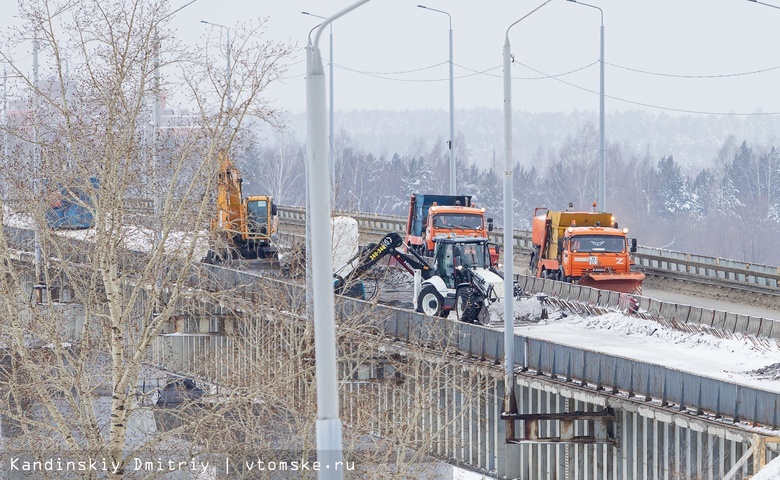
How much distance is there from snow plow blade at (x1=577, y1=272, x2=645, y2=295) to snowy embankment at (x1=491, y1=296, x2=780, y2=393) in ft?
9.13

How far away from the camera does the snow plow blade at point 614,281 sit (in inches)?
1437

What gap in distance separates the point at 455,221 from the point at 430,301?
10013mm

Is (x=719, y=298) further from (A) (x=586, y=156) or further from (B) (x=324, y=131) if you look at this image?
(A) (x=586, y=156)

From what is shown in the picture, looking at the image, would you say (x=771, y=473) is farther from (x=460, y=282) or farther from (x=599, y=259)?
(x=599, y=259)

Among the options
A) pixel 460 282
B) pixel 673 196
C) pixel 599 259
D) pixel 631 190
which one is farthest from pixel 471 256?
pixel 631 190

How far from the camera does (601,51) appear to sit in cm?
4294

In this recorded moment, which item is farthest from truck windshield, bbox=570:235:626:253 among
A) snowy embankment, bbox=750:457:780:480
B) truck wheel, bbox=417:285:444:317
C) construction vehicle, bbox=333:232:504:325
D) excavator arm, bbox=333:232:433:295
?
snowy embankment, bbox=750:457:780:480

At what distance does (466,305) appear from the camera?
3038 cm

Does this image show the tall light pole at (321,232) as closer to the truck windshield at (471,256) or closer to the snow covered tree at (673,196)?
the truck windshield at (471,256)

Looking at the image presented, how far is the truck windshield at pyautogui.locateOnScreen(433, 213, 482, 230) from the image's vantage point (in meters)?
41.5

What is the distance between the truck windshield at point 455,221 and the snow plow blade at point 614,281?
18.4ft

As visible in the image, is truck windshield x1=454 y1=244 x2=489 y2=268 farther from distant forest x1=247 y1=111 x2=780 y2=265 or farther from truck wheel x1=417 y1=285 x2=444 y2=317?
distant forest x1=247 y1=111 x2=780 y2=265

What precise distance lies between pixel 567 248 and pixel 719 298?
18.3ft

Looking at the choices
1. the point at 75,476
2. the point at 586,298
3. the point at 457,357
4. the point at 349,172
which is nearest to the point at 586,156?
the point at 349,172
